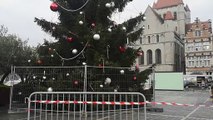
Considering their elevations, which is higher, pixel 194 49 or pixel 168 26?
pixel 168 26

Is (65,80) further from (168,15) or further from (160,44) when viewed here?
(168,15)

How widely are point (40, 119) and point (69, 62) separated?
389cm

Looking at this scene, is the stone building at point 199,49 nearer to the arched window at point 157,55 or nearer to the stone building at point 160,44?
the stone building at point 160,44

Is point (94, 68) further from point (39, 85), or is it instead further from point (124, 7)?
point (124, 7)

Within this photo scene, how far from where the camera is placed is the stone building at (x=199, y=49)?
61.9m

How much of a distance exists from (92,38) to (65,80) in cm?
199

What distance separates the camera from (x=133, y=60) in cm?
1249

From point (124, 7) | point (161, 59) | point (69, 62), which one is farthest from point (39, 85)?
point (161, 59)

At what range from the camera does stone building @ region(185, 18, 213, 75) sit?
61.9 metres

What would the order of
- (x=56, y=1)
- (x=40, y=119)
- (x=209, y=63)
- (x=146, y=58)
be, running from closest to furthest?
(x=40, y=119)
(x=56, y=1)
(x=209, y=63)
(x=146, y=58)

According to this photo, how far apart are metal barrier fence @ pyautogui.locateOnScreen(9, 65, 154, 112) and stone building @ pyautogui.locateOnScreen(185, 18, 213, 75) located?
53573 millimetres

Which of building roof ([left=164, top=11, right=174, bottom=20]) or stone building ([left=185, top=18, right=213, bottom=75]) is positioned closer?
stone building ([left=185, top=18, right=213, bottom=75])

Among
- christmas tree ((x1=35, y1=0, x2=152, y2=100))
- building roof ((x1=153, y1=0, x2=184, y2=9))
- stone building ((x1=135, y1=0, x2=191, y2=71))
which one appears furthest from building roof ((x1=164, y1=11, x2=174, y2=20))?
christmas tree ((x1=35, y1=0, x2=152, y2=100))

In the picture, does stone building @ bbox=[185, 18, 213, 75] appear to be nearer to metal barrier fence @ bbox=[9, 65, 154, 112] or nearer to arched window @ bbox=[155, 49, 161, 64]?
arched window @ bbox=[155, 49, 161, 64]
